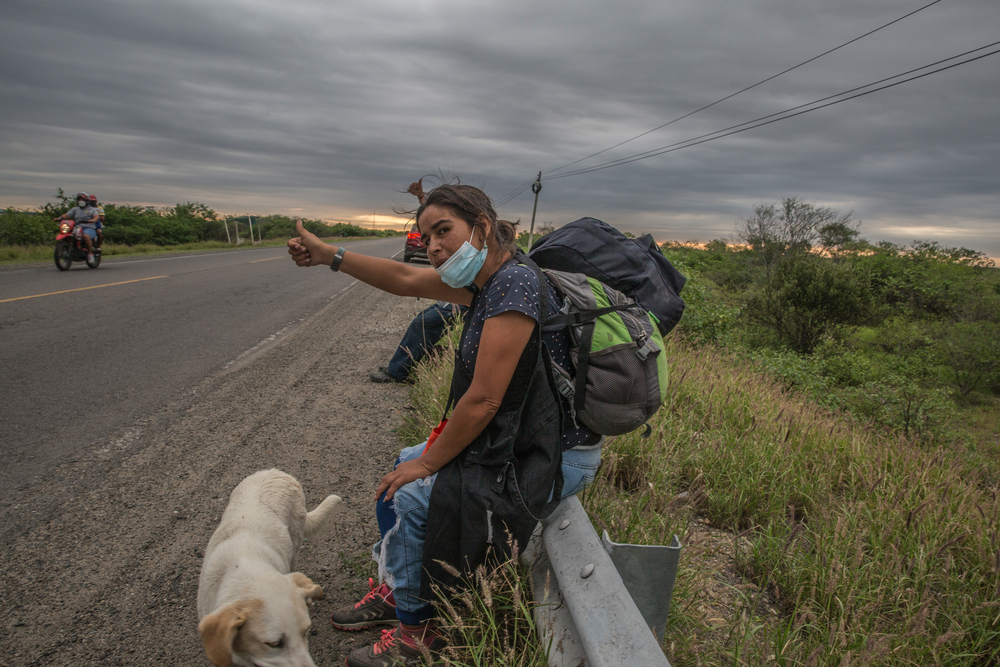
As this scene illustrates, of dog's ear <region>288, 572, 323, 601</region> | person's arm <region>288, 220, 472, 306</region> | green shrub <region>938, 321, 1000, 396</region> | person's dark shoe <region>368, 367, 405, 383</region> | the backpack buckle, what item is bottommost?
green shrub <region>938, 321, 1000, 396</region>

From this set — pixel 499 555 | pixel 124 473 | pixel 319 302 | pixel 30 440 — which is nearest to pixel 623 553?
pixel 499 555

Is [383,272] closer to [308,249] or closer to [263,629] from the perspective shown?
[308,249]

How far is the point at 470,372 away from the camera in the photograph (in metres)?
1.96

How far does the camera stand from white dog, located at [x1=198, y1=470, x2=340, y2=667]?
1.77 metres

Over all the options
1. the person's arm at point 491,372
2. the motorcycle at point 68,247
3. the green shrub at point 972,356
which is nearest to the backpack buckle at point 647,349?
the person's arm at point 491,372

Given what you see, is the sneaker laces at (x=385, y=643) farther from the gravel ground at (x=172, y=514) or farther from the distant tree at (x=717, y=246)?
the distant tree at (x=717, y=246)

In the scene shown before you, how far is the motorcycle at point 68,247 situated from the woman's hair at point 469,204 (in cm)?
1491

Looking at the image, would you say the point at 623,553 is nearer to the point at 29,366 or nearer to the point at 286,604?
the point at 286,604

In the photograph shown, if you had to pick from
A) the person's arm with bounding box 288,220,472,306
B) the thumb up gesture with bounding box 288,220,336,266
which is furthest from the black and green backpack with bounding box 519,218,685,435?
the thumb up gesture with bounding box 288,220,336,266

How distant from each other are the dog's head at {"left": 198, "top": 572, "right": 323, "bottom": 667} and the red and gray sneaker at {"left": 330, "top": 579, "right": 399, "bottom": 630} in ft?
1.27

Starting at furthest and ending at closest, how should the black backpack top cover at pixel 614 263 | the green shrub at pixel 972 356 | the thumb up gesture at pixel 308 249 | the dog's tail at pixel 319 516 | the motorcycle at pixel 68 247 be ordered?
the green shrub at pixel 972 356
the motorcycle at pixel 68 247
the dog's tail at pixel 319 516
the thumb up gesture at pixel 308 249
the black backpack top cover at pixel 614 263

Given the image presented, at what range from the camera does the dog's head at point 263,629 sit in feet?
5.64

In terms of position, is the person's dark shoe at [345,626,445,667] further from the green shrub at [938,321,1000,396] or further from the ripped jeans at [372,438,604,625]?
the green shrub at [938,321,1000,396]

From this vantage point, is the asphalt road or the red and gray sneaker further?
the asphalt road
